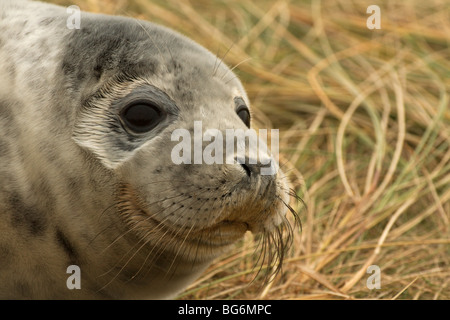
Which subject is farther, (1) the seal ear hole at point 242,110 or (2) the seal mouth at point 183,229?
(1) the seal ear hole at point 242,110

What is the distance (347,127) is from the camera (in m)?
4.87

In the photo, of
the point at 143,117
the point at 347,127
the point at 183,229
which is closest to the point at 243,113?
the point at 143,117

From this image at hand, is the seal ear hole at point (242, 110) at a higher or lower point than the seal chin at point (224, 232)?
higher

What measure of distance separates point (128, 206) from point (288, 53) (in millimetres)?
3508

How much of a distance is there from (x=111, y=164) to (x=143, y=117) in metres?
0.19

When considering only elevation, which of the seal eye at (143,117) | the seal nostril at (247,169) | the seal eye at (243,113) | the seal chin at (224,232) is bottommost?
the seal chin at (224,232)

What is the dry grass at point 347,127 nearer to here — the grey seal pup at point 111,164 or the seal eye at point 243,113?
the grey seal pup at point 111,164

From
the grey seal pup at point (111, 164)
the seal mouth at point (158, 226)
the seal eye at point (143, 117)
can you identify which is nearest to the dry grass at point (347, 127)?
the grey seal pup at point (111, 164)

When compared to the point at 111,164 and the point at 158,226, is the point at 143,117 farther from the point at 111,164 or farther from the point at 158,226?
the point at 158,226

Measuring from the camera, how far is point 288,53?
568 centimetres

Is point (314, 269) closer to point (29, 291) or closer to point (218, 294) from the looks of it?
point (218, 294)

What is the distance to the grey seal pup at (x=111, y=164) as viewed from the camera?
92.7 inches

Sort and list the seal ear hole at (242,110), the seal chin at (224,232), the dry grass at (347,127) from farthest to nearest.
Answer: the dry grass at (347,127)
the seal ear hole at (242,110)
the seal chin at (224,232)

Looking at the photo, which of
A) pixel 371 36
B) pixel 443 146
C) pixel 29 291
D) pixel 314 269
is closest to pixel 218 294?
pixel 314 269
